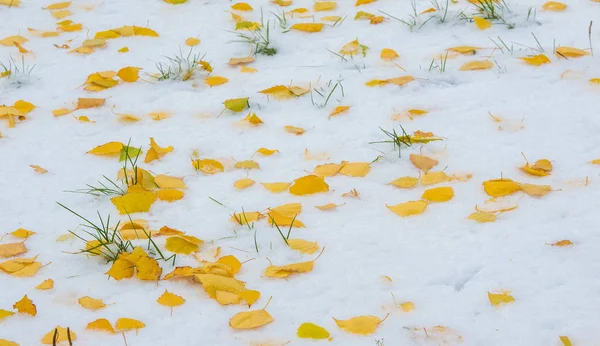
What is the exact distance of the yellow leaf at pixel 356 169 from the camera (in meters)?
2.58

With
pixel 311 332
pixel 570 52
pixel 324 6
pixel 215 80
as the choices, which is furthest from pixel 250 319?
pixel 324 6

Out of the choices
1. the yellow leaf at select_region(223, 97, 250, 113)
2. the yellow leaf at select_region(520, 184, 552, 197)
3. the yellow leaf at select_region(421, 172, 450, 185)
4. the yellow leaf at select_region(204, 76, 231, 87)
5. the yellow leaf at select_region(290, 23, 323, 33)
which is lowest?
the yellow leaf at select_region(421, 172, 450, 185)

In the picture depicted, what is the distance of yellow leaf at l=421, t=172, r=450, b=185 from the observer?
2.48 meters

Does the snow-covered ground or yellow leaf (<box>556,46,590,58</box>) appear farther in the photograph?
yellow leaf (<box>556,46,590,58</box>)

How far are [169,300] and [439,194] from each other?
1015 millimetres

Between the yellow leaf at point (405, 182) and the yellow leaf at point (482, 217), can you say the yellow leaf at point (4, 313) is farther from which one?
the yellow leaf at point (482, 217)

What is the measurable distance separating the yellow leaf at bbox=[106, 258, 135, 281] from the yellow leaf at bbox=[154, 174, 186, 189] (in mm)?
492

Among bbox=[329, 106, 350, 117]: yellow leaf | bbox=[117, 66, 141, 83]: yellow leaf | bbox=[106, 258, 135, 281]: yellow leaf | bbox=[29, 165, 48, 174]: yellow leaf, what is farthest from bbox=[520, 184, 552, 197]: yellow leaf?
bbox=[117, 66, 141, 83]: yellow leaf

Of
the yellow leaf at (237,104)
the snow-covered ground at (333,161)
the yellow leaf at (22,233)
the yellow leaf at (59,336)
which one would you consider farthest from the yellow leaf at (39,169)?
the yellow leaf at (59,336)

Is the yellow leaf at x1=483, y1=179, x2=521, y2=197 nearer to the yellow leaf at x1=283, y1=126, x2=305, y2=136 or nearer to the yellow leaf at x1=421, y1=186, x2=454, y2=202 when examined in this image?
the yellow leaf at x1=421, y1=186, x2=454, y2=202

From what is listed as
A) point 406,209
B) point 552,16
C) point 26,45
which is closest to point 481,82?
point 552,16

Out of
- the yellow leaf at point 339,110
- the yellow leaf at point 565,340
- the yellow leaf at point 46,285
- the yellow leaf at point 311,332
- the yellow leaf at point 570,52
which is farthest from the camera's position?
the yellow leaf at point 570,52

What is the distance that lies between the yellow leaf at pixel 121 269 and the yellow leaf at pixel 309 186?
0.67 metres

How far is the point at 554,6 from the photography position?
359cm
